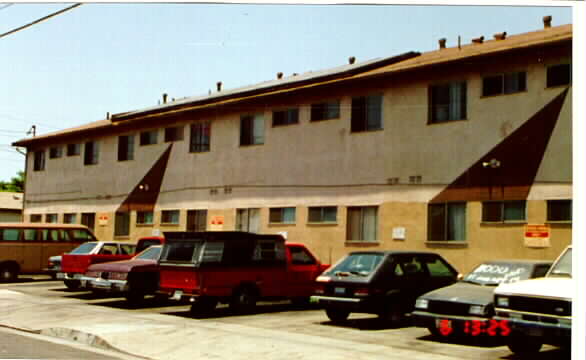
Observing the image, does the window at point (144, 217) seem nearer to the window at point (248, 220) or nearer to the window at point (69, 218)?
the window at point (69, 218)

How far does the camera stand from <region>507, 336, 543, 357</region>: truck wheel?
36.6 ft

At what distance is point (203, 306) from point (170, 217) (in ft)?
31.9

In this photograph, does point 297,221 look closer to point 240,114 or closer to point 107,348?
point 240,114

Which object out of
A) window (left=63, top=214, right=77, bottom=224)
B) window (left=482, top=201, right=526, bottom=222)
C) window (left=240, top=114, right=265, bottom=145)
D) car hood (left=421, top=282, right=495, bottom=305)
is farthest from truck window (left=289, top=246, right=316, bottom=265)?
window (left=63, top=214, right=77, bottom=224)

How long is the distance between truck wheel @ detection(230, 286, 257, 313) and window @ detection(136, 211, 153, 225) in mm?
10061

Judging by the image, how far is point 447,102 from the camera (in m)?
19.5

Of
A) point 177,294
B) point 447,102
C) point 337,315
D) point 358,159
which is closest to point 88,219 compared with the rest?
point 358,159

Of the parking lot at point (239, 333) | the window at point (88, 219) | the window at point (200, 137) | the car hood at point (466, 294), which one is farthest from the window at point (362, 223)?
the window at point (88, 219)

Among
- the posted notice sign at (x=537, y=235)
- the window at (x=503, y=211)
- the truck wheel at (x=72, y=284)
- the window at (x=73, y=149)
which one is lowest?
the truck wheel at (x=72, y=284)

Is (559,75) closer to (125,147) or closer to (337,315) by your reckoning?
(337,315)

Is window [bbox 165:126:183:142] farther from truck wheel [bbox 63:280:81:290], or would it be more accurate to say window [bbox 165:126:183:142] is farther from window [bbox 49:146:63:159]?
truck wheel [bbox 63:280:81:290]

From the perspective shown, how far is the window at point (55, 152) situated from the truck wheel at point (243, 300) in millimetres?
10727

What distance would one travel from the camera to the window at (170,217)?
2527 cm

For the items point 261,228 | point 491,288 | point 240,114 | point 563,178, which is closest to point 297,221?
point 261,228
